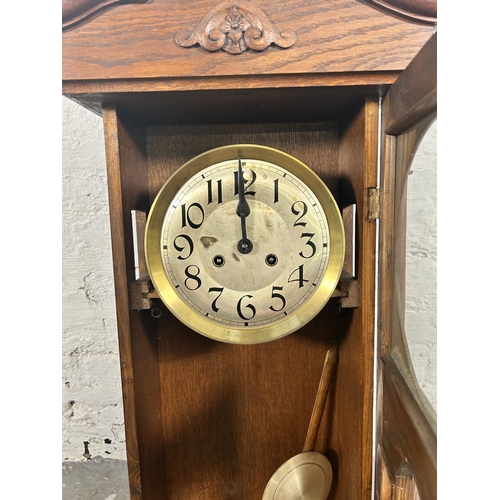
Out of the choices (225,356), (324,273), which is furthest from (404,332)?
(225,356)

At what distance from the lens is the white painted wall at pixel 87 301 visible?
1126mm

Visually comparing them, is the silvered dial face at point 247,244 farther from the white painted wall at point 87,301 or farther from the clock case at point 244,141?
the white painted wall at point 87,301

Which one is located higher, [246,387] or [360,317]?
[360,317]

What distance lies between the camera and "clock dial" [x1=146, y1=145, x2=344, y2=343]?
79 centimetres

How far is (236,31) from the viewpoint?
0.64 metres

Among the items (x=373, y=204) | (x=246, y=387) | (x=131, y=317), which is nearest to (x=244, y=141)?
(x=373, y=204)

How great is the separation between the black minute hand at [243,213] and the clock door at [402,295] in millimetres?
251

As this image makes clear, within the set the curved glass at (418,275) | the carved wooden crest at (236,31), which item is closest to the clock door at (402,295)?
the curved glass at (418,275)

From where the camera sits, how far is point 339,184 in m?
0.98

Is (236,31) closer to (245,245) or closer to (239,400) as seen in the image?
(245,245)

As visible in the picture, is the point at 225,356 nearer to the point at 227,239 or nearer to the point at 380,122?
the point at 227,239

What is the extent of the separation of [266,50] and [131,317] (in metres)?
0.55

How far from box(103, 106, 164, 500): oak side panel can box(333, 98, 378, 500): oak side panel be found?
0.45m
